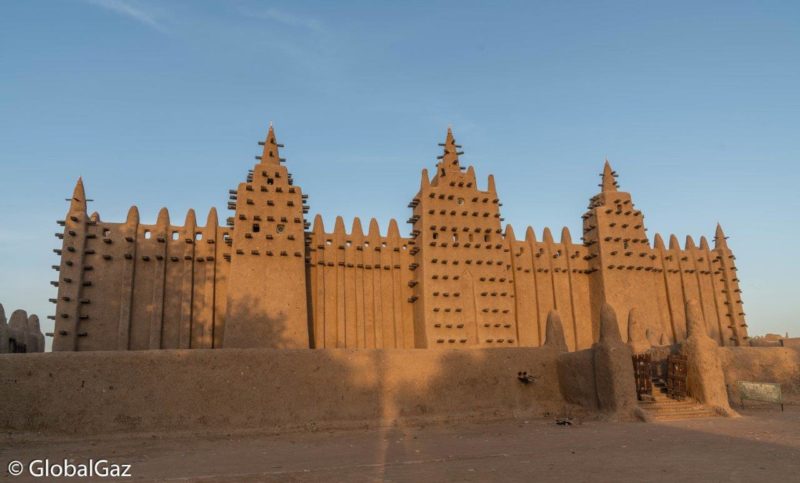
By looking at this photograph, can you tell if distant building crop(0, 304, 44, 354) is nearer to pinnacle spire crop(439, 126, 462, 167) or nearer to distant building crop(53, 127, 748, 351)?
distant building crop(53, 127, 748, 351)

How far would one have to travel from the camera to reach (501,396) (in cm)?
1645

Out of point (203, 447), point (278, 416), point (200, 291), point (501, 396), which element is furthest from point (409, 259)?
point (203, 447)

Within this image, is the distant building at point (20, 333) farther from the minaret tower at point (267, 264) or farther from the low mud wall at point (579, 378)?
the low mud wall at point (579, 378)

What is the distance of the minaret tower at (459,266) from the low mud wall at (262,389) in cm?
745

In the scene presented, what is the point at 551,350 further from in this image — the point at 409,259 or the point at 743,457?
the point at 409,259

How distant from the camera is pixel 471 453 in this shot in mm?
10727

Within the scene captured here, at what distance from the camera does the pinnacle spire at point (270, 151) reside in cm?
2461

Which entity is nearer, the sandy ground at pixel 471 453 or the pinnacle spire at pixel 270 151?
the sandy ground at pixel 471 453

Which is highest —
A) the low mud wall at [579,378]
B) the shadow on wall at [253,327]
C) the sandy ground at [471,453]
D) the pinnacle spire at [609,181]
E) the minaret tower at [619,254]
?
the pinnacle spire at [609,181]

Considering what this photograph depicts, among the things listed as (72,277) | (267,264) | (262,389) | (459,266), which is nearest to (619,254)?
(459,266)

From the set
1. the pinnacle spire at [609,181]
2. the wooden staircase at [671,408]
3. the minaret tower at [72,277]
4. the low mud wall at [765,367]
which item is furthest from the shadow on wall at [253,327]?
the pinnacle spire at [609,181]

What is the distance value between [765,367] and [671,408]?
226 inches

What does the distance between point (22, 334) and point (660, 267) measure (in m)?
28.3

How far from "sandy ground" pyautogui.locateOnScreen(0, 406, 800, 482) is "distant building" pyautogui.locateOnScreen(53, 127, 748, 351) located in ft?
28.5
